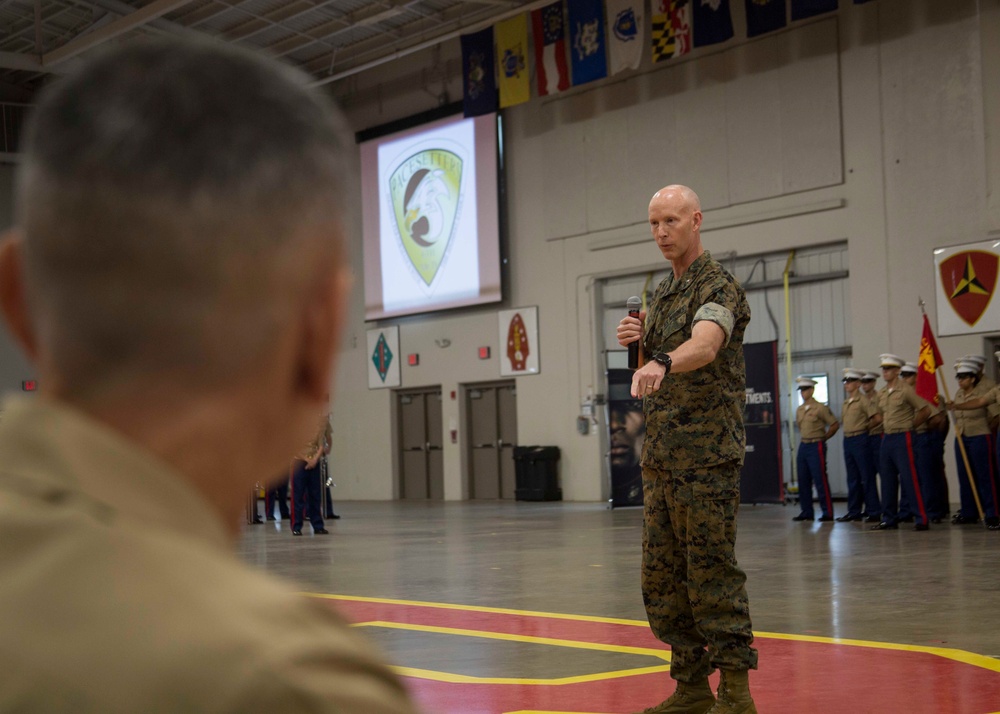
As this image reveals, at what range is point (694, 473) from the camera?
4648 millimetres

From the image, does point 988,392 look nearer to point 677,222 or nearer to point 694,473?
point 677,222

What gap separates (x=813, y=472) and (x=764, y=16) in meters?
7.52

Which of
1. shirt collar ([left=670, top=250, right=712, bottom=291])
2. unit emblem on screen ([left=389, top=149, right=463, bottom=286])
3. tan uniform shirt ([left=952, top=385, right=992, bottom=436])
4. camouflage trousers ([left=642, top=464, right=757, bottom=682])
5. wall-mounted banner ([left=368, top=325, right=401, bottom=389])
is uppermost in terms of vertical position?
unit emblem on screen ([left=389, top=149, right=463, bottom=286])

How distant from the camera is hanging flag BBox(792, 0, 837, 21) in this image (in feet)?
→ 60.2

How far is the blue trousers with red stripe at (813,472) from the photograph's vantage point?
1736 centimetres

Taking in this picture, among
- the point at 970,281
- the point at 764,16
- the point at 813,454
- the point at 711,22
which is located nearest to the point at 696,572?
the point at 813,454

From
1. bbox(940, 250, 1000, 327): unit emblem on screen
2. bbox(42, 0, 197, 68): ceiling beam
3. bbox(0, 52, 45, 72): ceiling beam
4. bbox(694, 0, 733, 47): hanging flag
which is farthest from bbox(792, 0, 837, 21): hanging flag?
bbox(0, 52, 45, 72): ceiling beam

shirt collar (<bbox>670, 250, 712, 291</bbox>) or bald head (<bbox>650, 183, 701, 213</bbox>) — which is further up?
bald head (<bbox>650, 183, 701, 213</bbox>)

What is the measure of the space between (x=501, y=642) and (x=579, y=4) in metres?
17.4

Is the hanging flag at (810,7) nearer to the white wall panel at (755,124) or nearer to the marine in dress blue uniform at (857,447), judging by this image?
the white wall panel at (755,124)

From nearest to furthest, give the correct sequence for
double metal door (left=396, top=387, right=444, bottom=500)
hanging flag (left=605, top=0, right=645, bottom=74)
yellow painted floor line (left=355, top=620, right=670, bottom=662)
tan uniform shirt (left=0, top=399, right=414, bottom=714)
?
1. tan uniform shirt (left=0, top=399, right=414, bottom=714)
2. yellow painted floor line (left=355, top=620, right=670, bottom=662)
3. hanging flag (left=605, top=0, right=645, bottom=74)
4. double metal door (left=396, top=387, right=444, bottom=500)

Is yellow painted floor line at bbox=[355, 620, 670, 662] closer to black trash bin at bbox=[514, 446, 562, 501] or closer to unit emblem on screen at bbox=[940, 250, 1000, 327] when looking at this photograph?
unit emblem on screen at bbox=[940, 250, 1000, 327]

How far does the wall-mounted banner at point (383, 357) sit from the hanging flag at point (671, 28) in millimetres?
10002

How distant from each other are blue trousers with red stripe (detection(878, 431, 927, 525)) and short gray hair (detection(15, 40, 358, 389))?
50.1 feet
